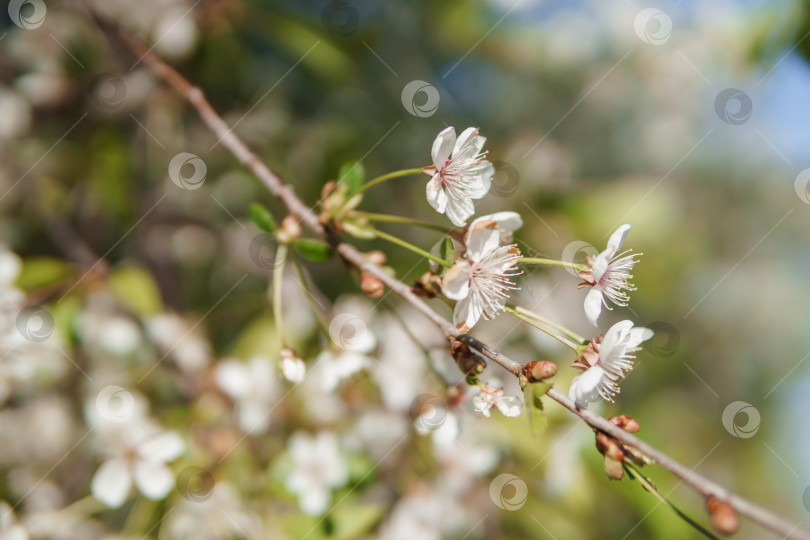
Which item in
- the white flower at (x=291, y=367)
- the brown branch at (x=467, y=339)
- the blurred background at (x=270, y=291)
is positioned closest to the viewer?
the brown branch at (x=467, y=339)

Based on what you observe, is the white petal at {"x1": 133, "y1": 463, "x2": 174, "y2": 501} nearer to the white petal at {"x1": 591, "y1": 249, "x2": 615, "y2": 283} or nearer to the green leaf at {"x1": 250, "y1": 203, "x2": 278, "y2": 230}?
the green leaf at {"x1": 250, "y1": 203, "x2": 278, "y2": 230}

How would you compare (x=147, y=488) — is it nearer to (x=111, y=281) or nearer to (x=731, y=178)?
(x=111, y=281)

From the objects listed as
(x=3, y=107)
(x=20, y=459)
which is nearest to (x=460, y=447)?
(x=20, y=459)
